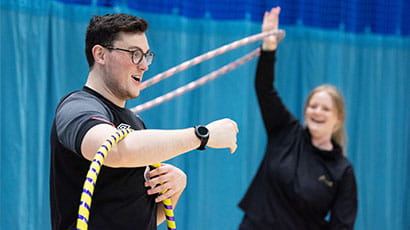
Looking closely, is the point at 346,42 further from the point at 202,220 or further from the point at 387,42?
the point at 202,220

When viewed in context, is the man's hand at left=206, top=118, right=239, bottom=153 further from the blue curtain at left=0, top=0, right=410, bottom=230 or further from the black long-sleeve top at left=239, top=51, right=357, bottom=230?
the blue curtain at left=0, top=0, right=410, bottom=230

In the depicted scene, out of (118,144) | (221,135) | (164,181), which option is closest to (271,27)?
(164,181)

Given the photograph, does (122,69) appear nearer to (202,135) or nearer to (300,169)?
(202,135)

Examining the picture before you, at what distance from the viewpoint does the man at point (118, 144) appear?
129 centimetres

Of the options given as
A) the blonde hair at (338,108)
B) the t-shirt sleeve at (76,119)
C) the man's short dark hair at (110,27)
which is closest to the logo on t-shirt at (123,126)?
the t-shirt sleeve at (76,119)

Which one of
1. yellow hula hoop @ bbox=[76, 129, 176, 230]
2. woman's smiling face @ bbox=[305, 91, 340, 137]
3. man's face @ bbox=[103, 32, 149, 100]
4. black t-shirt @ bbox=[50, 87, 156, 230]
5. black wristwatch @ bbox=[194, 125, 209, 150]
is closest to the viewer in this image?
yellow hula hoop @ bbox=[76, 129, 176, 230]

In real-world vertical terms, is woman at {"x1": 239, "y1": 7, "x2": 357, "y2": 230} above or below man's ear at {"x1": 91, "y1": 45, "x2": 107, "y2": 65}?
below

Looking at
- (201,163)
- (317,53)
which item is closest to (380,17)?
(317,53)

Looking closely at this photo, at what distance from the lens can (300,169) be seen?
301 centimetres

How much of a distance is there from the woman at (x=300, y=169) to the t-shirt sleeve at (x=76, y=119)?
174 cm

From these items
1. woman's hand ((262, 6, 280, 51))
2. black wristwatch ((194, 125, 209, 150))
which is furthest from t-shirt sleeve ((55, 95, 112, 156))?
woman's hand ((262, 6, 280, 51))

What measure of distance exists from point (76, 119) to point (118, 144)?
126mm

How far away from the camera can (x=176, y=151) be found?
4.38 ft

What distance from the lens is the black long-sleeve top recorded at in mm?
2922
